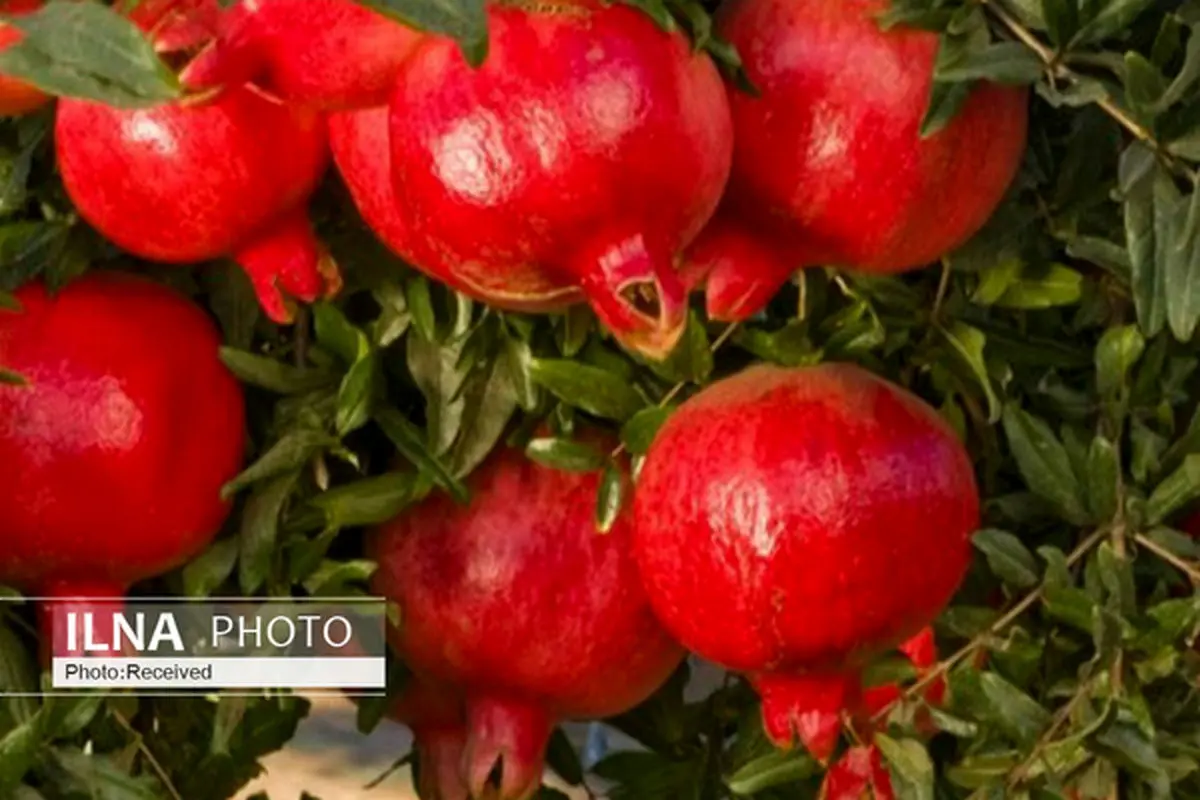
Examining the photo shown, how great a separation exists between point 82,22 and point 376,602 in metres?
0.27

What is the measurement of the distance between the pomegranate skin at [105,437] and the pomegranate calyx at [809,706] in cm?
20

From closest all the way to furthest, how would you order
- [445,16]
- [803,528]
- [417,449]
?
[445,16] → [803,528] → [417,449]

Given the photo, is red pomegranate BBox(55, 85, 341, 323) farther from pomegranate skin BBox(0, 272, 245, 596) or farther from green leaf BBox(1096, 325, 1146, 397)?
green leaf BBox(1096, 325, 1146, 397)

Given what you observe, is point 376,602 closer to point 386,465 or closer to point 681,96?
point 386,465

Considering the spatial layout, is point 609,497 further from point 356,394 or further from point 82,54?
point 82,54

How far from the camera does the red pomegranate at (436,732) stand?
767mm

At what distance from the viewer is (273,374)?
692mm

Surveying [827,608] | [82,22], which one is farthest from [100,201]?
[827,608]

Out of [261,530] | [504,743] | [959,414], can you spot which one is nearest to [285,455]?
[261,530]

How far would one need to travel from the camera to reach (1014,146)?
61cm

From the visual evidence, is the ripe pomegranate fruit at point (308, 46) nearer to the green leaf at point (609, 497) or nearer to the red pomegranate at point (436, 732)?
the green leaf at point (609, 497)

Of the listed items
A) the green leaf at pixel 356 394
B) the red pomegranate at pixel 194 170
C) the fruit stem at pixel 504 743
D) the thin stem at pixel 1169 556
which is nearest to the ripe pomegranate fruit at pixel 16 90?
the red pomegranate at pixel 194 170

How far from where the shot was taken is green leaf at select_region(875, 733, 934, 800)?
24.3 inches

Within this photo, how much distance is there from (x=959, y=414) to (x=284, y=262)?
0.79 feet
